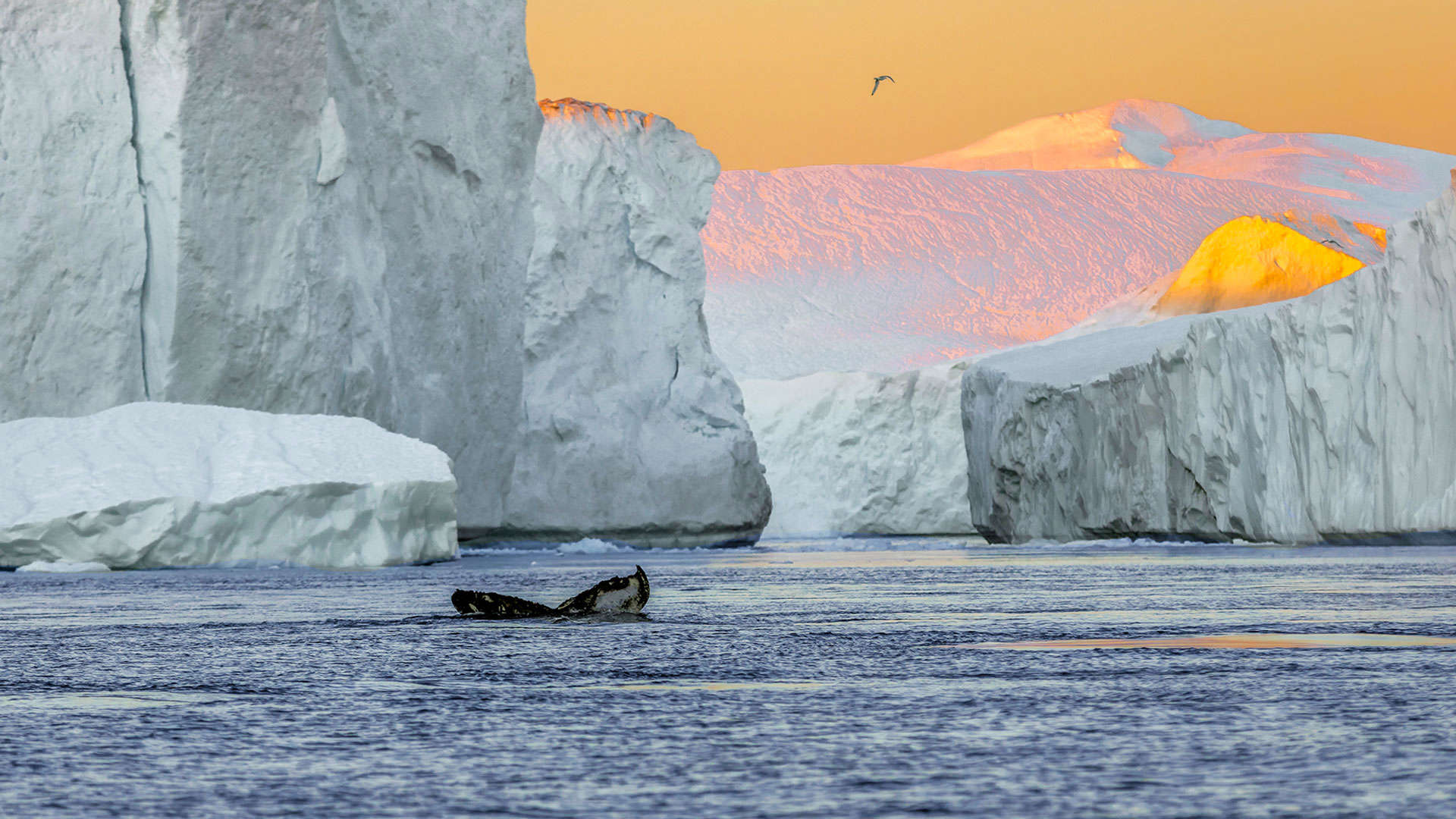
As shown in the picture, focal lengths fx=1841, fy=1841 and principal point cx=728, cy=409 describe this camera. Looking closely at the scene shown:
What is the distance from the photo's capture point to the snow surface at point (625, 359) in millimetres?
29719

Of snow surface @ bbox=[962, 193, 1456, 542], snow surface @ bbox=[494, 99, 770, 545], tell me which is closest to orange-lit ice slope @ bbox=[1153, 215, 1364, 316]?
snow surface @ bbox=[962, 193, 1456, 542]

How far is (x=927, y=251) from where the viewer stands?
8181 cm

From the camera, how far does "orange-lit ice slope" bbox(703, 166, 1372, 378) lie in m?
76.9

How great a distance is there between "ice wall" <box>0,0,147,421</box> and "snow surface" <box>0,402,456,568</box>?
401 cm

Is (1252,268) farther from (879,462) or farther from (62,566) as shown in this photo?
(62,566)

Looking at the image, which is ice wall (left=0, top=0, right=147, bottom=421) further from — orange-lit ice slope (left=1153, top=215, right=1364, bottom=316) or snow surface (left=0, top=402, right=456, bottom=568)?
orange-lit ice slope (left=1153, top=215, right=1364, bottom=316)

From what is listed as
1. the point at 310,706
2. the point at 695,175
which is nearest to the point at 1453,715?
the point at 310,706

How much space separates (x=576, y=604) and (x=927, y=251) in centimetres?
7491

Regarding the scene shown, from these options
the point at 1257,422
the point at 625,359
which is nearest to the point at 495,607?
the point at 1257,422

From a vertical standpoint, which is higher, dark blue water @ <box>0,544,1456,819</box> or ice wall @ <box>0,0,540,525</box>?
ice wall @ <box>0,0,540,525</box>

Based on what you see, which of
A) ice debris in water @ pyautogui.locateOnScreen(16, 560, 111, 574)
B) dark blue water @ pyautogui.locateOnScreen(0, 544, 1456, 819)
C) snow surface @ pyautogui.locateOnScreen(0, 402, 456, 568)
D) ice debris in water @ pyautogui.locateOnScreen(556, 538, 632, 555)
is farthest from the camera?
ice debris in water @ pyautogui.locateOnScreen(556, 538, 632, 555)

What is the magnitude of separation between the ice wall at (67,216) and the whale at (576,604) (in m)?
15.0

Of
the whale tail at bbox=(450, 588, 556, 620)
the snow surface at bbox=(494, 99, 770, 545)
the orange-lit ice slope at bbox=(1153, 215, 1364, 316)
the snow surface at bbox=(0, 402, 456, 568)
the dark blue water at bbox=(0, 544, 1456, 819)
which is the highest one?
the orange-lit ice slope at bbox=(1153, 215, 1364, 316)

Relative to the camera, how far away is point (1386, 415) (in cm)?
2084
